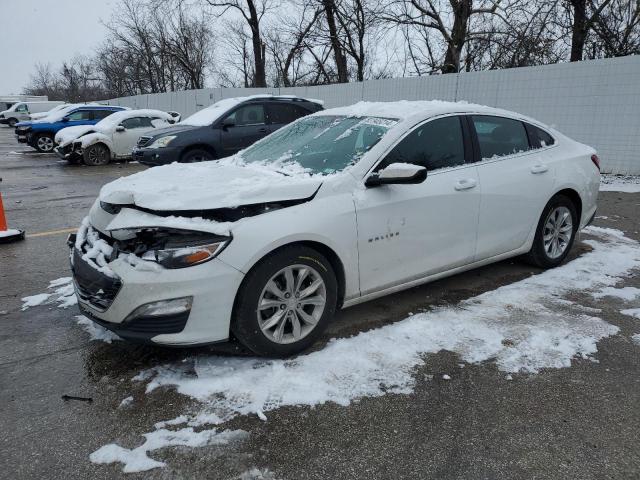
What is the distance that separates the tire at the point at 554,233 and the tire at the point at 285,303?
8.16ft

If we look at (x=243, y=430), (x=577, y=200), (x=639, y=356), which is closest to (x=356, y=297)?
(x=243, y=430)

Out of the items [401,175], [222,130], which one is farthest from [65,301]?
[222,130]

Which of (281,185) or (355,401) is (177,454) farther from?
(281,185)

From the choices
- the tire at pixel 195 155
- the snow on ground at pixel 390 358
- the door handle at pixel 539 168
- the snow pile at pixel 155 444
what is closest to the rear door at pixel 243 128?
the tire at pixel 195 155

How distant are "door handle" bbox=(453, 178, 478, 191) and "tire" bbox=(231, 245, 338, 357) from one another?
4.45ft

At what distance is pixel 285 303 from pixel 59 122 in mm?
18822

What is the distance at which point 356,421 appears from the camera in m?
2.60

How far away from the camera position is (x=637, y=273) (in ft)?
15.8

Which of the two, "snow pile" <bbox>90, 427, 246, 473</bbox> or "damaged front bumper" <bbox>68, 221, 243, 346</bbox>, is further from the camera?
"damaged front bumper" <bbox>68, 221, 243, 346</bbox>

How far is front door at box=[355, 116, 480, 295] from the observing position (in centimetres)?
347

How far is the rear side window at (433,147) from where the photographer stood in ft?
12.3

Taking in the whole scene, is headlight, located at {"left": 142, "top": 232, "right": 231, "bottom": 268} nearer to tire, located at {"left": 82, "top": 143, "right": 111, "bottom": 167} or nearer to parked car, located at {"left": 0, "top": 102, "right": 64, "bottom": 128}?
tire, located at {"left": 82, "top": 143, "right": 111, "bottom": 167}

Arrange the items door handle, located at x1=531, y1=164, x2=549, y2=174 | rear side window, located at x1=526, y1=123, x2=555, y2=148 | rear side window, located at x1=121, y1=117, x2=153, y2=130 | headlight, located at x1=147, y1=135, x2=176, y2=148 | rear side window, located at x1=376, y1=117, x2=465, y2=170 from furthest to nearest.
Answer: rear side window, located at x1=121, y1=117, x2=153, y2=130
headlight, located at x1=147, y1=135, x2=176, y2=148
rear side window, located at x1=526, y1=123, x2=555, y2=148
door handle, located at x1=531, y1=164, x2=549, y2=174
rear side window, located at x1=376, y1=117, x2=465, y2=170

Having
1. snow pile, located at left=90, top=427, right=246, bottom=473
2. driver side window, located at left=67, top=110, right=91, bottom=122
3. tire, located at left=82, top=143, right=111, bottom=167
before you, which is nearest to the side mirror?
snow pile, located at left=90, top=427, right=246, bottom=473
